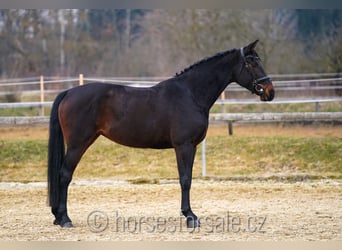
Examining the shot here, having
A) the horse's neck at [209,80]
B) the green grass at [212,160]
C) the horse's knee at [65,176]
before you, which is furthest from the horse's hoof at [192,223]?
the green grass at [212,160]

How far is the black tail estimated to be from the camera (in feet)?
20.1

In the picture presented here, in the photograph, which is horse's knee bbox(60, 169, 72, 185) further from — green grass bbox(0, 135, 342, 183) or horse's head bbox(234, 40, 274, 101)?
green grass bbox(0, 135, 342, 183)

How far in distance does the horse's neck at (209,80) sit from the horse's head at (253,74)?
0.51ft

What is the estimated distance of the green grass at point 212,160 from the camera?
405 inches

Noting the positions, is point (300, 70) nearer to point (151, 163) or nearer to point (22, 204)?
point (151, 163)

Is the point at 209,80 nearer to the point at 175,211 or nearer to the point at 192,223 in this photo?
the point at 192,223

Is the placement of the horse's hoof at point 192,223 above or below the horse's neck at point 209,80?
below

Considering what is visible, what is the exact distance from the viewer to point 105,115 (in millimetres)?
6176

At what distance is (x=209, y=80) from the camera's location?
6.27 m

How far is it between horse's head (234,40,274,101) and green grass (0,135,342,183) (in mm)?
3837

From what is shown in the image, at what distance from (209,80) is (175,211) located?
1.70m

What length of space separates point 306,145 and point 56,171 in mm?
6196

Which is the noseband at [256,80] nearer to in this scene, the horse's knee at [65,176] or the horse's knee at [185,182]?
the horse's knee at [185,182]

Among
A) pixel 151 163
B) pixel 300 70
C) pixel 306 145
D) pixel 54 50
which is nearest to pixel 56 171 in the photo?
pixel 151 163
